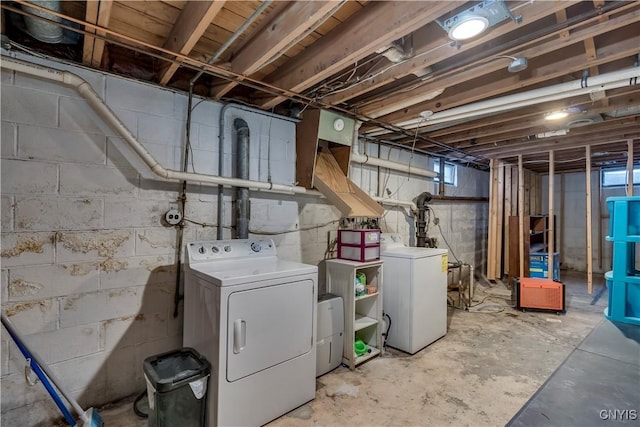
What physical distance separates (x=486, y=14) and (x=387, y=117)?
1767 mm

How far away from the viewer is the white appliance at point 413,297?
3025mm

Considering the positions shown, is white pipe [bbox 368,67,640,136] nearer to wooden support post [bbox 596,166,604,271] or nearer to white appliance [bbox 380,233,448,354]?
white appliance [bbox 380,233,448,354]

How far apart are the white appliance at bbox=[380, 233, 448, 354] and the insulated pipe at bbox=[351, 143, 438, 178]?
1.02 m

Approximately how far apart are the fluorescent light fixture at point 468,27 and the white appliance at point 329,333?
2.08 m

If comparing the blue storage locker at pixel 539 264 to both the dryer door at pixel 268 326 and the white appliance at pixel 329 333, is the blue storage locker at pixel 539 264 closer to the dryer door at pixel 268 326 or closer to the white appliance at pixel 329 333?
the white appliance at pixel 329 333

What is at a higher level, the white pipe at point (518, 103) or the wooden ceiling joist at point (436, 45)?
the wooden ceiling joist at point (436, 45)

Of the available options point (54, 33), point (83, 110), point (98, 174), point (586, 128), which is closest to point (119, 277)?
point (98, 174)

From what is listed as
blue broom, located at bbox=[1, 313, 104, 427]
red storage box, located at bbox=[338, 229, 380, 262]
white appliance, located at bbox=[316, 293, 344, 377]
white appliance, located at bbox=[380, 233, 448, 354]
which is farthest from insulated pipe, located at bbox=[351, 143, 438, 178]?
blue broom, located at bbox=[1, 313, 104, 427]

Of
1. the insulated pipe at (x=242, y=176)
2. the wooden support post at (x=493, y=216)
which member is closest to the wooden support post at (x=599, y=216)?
the wooden support post at (x=493, y=216)

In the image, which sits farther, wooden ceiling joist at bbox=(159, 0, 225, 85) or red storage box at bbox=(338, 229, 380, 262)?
red storage box at bbox=(338, 229, 380, 262)

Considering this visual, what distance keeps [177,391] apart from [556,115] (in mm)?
3925

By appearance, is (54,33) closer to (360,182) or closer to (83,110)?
(83,110)

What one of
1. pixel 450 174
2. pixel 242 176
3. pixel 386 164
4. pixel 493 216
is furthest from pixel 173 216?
pixel 493 216

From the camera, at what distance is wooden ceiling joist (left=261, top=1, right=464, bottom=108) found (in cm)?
156
